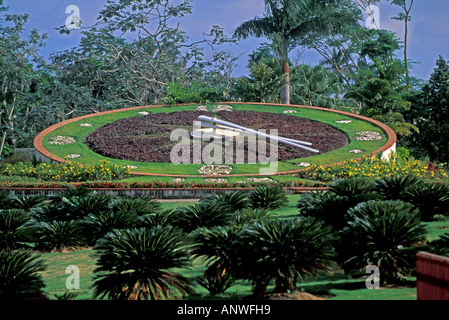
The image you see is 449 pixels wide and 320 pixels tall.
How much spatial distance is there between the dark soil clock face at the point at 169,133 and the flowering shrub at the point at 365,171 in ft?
6.53

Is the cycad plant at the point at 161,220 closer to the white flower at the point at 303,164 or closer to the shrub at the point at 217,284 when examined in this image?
the shrub at the point at 217,284

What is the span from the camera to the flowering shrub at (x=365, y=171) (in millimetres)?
15258

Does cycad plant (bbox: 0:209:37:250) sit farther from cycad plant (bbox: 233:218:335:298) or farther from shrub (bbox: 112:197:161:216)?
cycad plant (bbox: 233:218:335:298)

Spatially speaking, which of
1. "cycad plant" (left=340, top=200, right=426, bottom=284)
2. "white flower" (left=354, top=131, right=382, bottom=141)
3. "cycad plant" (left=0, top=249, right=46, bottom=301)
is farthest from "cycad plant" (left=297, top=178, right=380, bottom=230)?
"white flower" (left=354, top=131, right=382, bottom=141)

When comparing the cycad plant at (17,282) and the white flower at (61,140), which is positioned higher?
the white flower at (61,140)

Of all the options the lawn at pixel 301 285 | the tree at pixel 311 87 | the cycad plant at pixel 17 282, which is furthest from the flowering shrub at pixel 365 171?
the tree at pixel 311 87

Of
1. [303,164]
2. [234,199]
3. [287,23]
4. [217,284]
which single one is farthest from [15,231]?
[287,23]

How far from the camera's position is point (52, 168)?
17.0 metres

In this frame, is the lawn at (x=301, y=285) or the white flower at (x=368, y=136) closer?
the lawn at (x=301, y=285)

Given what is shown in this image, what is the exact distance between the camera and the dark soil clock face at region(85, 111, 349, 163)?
18.5 meters

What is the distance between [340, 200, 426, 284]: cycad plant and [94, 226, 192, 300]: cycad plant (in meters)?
1.88

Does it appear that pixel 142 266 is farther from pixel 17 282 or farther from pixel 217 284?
pixel 17 282

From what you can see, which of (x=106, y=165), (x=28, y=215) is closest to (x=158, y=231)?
(x=28, y=215)

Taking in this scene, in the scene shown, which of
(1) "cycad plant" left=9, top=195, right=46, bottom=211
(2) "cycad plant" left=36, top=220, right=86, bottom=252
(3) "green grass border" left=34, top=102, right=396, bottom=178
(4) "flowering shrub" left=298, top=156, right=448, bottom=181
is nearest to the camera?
(2) "cycad plant" left=36, top=220, right=86, bottom=252
